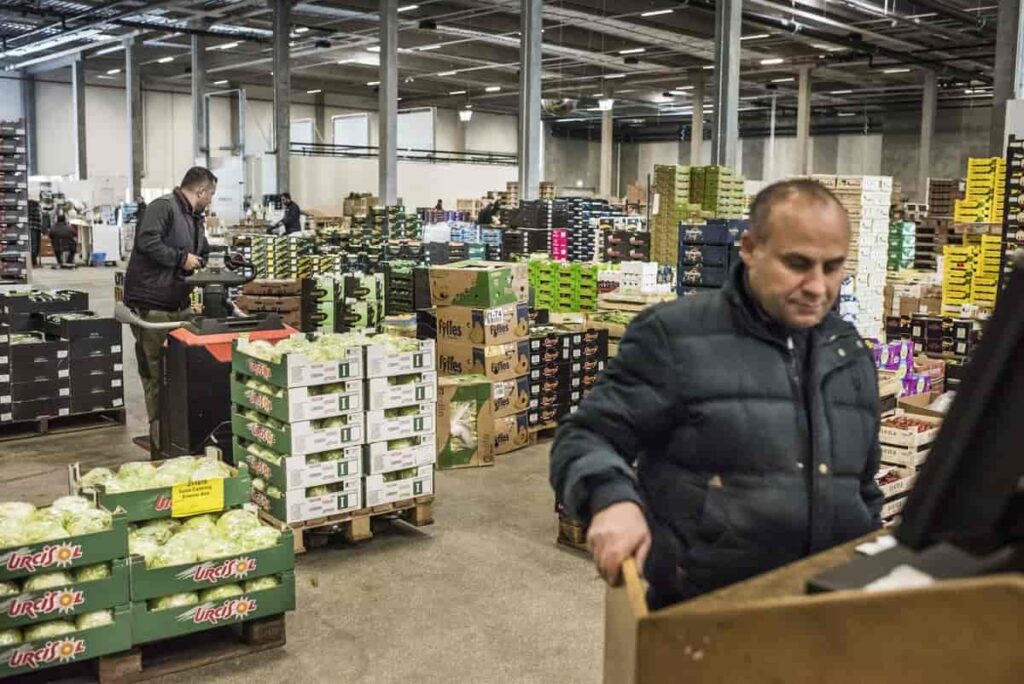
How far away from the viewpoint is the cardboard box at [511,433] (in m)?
7.67

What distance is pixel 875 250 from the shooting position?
9.05 meters

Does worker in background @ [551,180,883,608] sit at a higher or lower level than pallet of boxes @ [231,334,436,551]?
higher

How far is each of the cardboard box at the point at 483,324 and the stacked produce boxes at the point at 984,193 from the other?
449 cm

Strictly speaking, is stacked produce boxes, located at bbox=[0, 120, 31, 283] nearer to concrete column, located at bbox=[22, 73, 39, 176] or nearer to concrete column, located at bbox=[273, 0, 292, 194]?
concrete column, located at bbox=[273, 0, 292, 194]

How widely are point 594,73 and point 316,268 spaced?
687 inches

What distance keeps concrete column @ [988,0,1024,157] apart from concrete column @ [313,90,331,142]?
26177mm

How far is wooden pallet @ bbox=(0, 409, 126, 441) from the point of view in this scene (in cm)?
815

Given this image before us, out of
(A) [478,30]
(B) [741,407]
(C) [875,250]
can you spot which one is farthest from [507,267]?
(A) [478,30]

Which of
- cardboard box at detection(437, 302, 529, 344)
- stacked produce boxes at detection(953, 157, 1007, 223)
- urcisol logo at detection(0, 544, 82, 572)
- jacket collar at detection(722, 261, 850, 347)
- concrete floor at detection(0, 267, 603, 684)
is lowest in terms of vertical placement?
concrete floor at detection(0, 267, 603, 684)

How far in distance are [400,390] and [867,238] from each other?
522cm

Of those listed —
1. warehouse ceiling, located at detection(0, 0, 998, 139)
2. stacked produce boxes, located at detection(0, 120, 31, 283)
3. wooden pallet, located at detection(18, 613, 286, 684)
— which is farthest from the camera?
warehouse ceiling, located at detection(0, 0, 998, 139)

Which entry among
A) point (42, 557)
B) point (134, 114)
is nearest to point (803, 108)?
point (134, 114)

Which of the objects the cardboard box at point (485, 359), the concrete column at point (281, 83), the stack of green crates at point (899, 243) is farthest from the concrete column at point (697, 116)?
the cardboard box at point (485, 359)

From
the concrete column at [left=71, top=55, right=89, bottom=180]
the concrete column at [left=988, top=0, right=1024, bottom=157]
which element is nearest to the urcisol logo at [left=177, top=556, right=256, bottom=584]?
the concrete column at [left=988, top=0, right=1024, bottom=157]
